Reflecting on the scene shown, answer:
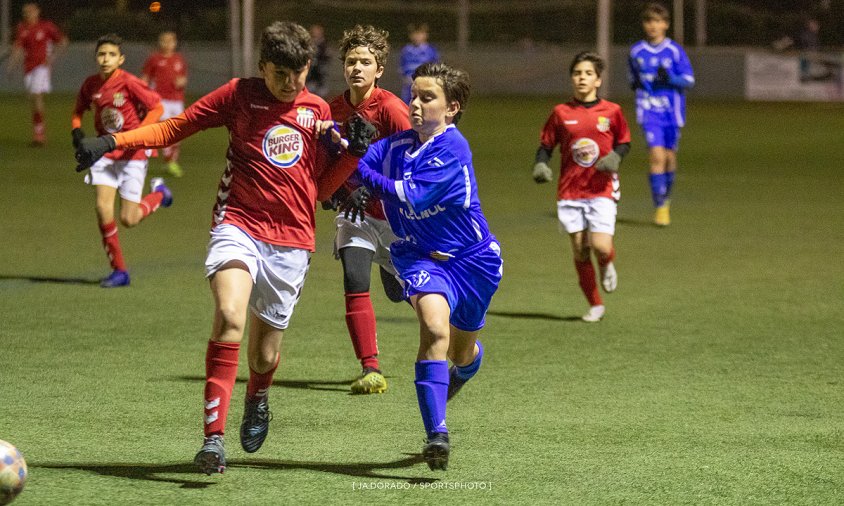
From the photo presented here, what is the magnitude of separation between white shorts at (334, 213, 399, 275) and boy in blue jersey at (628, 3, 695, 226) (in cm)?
750

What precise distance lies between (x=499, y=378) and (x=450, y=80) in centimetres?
230

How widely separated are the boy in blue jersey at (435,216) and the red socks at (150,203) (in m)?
5.18

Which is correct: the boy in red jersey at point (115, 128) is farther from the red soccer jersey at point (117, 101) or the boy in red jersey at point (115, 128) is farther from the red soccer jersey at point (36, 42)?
the red soccer jersey at point (36, 42)

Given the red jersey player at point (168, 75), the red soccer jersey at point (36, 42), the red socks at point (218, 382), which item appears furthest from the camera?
the red soccer jersey at point (36, 42)

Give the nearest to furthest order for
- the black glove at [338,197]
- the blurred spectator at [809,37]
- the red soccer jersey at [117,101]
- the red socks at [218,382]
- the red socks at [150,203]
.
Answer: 1. the red socks at [218,382]
2. the black glove at [338,197]
3. the red soccer jersey at [117,101]
4. the red socks at [150,203]
5. the blurred spectator at [809,37]

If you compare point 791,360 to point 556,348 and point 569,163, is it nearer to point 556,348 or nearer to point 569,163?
point 556,348

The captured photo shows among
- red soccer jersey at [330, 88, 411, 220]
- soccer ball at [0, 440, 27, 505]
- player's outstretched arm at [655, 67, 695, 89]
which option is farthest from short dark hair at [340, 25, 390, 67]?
player's outstretched arm at [655, 67, 695, 89]

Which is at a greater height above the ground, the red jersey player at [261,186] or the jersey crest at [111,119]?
the red jersey player at [261,186]

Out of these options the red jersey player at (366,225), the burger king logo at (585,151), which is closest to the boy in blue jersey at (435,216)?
the red jersey player at (366,225)

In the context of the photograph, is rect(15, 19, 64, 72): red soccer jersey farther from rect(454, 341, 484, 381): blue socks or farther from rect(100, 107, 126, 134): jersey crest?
rect(454, 341, 484, 381): blue socks

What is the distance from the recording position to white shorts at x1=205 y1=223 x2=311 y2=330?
564 centimetres

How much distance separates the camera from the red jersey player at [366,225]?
7102 millimetres

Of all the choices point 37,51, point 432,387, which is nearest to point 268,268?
point 432,387

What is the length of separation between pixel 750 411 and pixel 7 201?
10.8m
